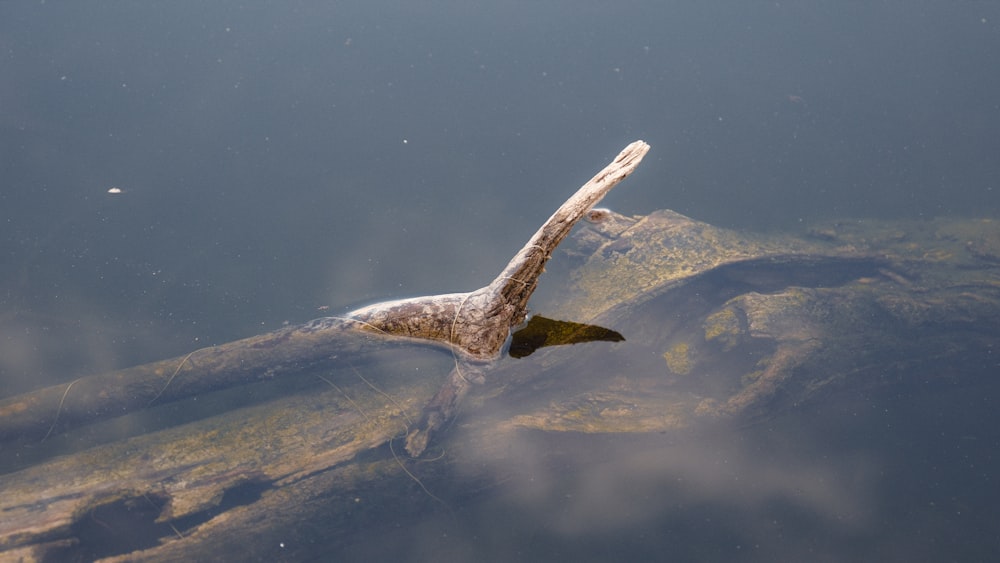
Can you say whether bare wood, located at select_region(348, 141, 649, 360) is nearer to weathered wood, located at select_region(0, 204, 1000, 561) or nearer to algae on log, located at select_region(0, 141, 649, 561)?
algae on log, located at select_region(0, 141, 649, 561)

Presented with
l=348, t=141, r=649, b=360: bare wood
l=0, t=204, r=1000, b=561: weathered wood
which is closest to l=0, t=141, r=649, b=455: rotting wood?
l=348, t=141, r=649, b=360: bare wood

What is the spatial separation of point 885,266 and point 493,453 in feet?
11.3

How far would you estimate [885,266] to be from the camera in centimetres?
444

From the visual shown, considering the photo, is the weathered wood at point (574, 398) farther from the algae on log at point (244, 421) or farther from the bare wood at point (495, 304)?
the bare wood at point (495, 304)

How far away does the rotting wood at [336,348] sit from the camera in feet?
10.2

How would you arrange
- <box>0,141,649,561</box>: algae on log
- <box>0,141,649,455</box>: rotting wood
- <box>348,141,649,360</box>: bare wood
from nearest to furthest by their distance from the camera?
<box>0,141,649,561</box>: algae on log → <box>348,141,649,360</box>: bare wood → <box>0,141,649,455</box>: rotting wood

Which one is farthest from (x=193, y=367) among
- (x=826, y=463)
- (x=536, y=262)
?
(x=826, y=463)

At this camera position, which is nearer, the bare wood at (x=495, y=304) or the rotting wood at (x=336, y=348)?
the bare wood at (x=495, y=304)

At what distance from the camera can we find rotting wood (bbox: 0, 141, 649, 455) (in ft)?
10.2

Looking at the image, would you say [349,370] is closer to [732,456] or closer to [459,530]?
[459,530]

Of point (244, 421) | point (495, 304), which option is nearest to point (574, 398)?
point (495, 304)

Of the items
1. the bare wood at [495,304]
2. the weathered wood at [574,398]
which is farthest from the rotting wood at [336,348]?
the weathered wood at [574,398]

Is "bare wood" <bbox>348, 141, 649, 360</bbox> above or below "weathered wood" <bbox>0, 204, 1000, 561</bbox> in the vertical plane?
above

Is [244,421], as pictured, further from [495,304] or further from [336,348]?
[495,304]
